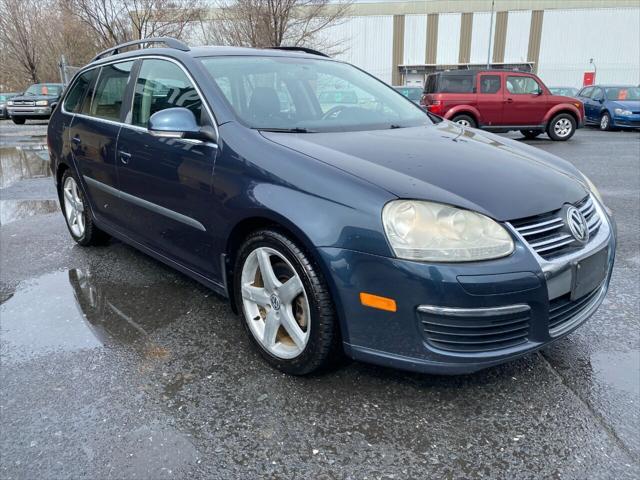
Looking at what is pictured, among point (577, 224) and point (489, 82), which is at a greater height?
point (489, 82)

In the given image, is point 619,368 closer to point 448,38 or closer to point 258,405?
point 258,405

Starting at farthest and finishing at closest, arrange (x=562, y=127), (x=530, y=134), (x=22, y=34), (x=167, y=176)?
1. (x=22, y=34)
2. (x=530, y=134)
3. (x=562, y=127)
4. (x=167, y=176)

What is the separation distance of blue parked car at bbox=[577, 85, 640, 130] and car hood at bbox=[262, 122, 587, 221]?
16145mm

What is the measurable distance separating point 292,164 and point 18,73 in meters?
37.2

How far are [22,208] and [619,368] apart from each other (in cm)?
645

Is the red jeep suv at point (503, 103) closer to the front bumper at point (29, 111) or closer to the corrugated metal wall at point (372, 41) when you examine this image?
the front bumper at point (29, 111)

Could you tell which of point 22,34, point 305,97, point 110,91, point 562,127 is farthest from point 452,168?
point 22,34

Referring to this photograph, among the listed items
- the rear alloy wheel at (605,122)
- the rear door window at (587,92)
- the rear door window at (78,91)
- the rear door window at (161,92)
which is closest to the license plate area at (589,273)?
the rear door window at (161,92)

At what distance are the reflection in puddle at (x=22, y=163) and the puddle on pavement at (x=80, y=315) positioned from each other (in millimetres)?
5204

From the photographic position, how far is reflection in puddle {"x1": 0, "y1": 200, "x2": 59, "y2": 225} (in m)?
5.92

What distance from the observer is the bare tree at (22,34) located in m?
30.2

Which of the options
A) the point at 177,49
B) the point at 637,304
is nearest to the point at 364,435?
the point at 637,304

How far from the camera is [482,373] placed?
8.54 ft

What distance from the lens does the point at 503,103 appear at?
13.5 m
